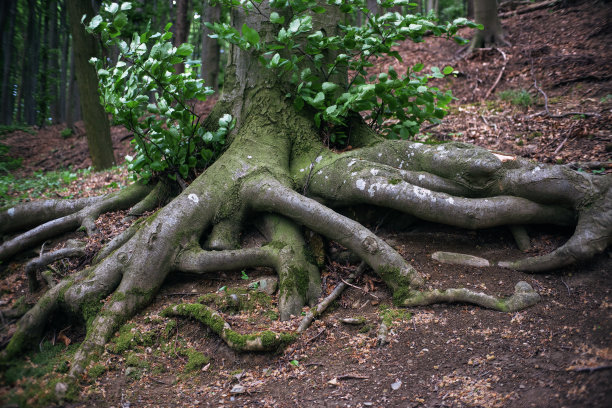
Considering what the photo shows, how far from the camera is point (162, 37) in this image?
Answer: 4.11 meters

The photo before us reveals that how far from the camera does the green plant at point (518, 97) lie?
24.9 feet

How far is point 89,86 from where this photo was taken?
28.9 ft

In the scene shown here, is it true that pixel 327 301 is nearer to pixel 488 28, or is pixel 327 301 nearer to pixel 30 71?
pixel 488 28

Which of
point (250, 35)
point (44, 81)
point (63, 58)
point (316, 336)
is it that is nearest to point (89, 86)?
point (250, 35)

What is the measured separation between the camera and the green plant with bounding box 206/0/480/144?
4.29 metres

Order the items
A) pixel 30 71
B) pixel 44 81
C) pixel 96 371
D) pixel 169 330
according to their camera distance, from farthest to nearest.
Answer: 1. pixel 44 81
2. pixel 30 71
3. pixel 169 330
4. pixel 96 371

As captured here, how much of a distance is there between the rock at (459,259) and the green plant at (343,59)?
1.80 metres

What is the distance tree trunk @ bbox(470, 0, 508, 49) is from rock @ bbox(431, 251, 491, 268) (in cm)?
928

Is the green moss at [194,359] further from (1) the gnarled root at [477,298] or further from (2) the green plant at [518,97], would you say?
(2) the green plant at [518,97]

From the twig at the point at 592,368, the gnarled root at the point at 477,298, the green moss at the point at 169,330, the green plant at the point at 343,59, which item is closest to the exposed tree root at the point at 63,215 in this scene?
the green moss at the point at 169,330

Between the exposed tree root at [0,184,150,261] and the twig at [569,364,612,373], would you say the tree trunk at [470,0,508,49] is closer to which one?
the exposed tree root at [0,184,150,261]

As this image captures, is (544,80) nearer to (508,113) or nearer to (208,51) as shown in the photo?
(508,113)

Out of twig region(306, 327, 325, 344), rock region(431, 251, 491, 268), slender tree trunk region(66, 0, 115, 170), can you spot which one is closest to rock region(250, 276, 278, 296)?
twig region(306, 327, 325, 344)

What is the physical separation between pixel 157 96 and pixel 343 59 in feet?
7.35
